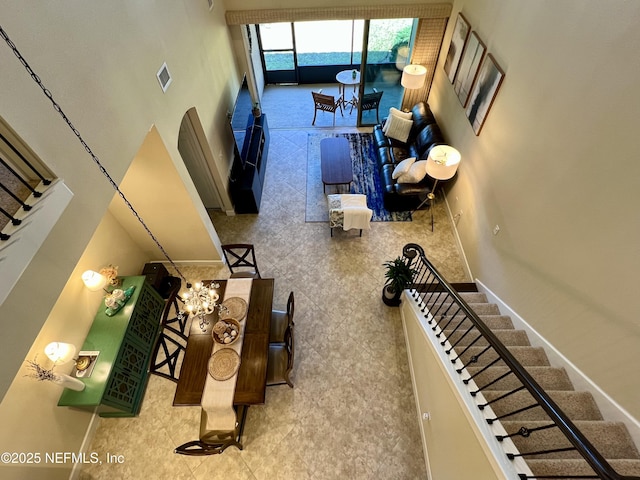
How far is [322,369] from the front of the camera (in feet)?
13.4

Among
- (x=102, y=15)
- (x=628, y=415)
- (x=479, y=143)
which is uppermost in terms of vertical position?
(x=479, y=143)

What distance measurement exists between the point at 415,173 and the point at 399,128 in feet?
4.83

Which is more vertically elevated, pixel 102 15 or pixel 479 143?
pixel 479 143

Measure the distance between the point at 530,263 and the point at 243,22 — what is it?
5.87 m

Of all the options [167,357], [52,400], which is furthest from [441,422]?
[52,400]

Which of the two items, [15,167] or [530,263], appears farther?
[530,263]

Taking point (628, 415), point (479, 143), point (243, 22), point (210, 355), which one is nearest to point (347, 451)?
point (210, 355)

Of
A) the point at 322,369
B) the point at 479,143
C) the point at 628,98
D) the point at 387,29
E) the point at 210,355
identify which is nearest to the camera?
the point at 628,98

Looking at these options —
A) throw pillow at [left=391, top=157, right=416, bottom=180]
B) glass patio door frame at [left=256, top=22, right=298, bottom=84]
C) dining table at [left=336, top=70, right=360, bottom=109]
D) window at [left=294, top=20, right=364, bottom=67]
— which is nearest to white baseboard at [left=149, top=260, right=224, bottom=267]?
throw pillow at [left=391, top=157, right=416, bottom=180]

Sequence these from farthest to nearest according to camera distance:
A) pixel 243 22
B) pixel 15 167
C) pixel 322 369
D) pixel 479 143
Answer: pixel 243 22 → pixel 479 143 → pixel 322 369 → pixel 15 167

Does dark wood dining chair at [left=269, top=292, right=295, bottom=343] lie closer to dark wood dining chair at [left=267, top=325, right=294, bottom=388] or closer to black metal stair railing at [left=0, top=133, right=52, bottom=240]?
dark wood dining chair at [left=267, top=325, right=294, bottom=388]

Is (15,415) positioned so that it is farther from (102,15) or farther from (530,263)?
(530,263)

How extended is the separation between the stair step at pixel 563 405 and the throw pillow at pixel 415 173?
11.7ft

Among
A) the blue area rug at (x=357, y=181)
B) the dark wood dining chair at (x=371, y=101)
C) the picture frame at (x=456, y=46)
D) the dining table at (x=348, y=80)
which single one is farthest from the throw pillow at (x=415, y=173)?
the dining table at (x=348, y=80)
